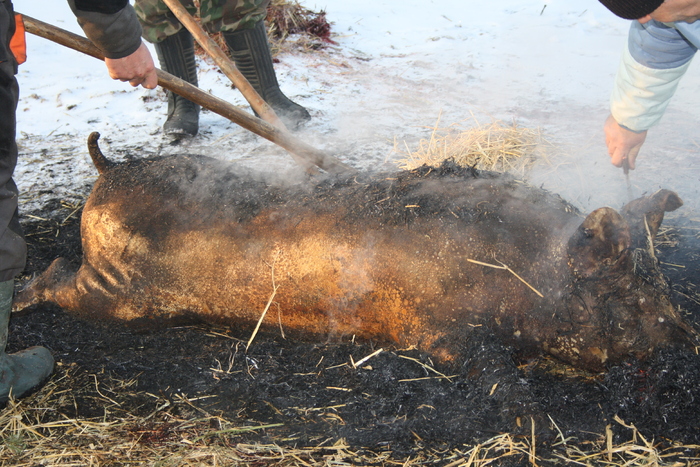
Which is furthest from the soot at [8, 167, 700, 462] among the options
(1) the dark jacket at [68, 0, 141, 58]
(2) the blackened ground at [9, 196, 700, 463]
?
(1) the dark jacket at [68, 0, 141, 58]

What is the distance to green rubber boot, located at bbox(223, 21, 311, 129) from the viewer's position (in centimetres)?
514

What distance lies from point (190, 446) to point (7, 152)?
1461 millimetres

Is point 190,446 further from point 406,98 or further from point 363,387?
point 406,98

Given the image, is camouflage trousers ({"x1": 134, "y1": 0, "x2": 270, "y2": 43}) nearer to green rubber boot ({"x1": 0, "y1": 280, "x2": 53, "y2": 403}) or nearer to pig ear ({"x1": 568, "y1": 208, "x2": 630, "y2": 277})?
green rubber boot ({"x1": 0, "y1": 280, "x2": 53, "y2": 403})

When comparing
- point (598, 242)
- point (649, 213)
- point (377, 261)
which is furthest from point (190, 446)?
point (649, 213)

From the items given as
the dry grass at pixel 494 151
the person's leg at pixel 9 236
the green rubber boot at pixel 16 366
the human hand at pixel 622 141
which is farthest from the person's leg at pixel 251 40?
the green rubber boot at pixel 16 366

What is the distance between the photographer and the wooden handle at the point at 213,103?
273 cm

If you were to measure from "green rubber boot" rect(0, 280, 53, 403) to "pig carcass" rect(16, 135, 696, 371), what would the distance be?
1.39 ft

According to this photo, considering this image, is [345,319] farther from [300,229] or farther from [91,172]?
[91,172]

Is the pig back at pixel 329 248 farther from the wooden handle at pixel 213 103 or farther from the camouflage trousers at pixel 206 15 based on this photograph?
the camouflage trousers at pixel 206 15

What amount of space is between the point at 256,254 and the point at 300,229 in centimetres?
27

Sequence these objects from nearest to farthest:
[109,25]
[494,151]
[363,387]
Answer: [363,387], [109,25], [494,151]

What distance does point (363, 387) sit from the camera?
2.43 metres

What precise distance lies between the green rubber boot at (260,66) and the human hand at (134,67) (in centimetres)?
236
